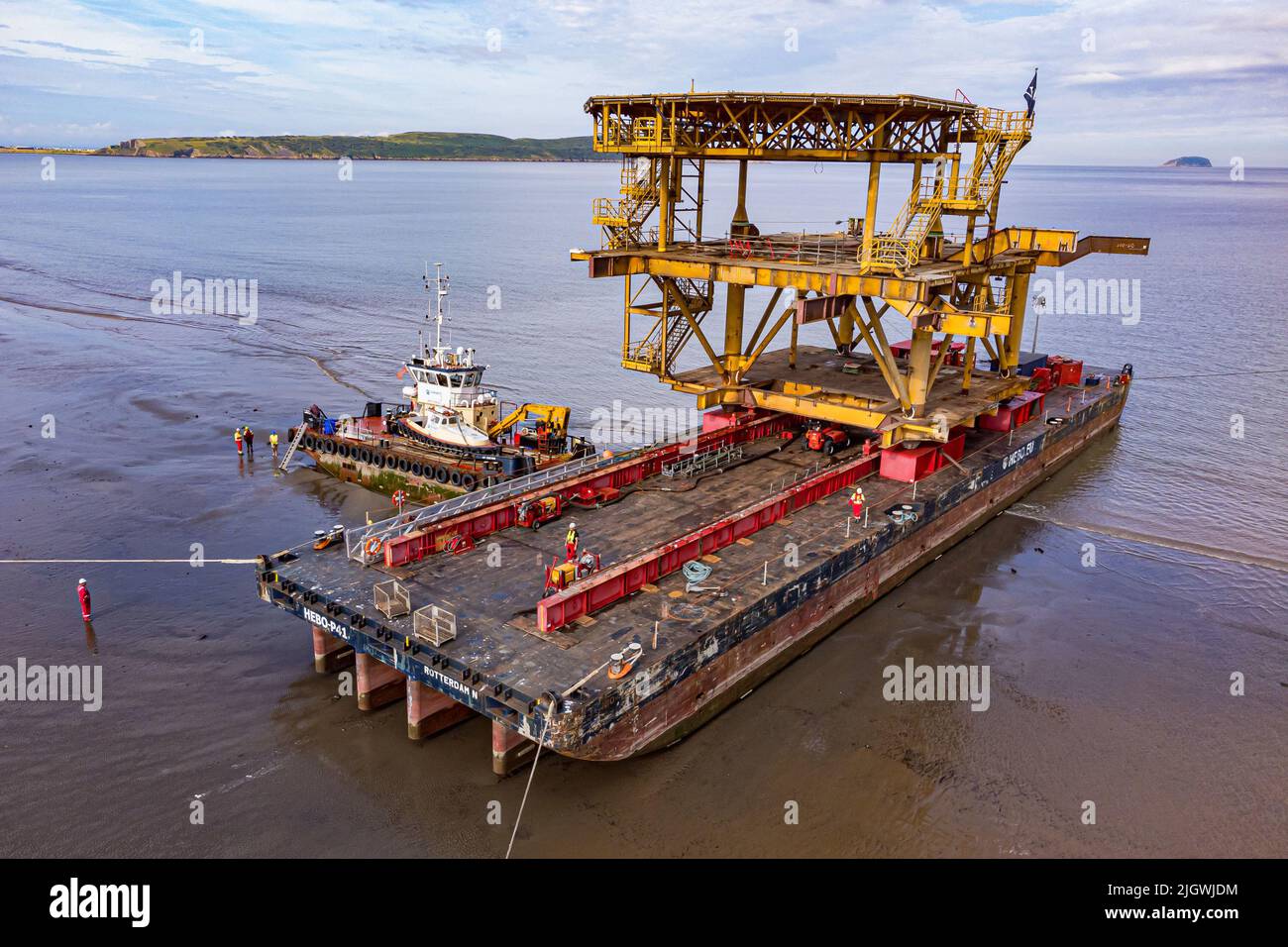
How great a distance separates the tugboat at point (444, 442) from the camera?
30688mm

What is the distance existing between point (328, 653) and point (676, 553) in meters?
8.24

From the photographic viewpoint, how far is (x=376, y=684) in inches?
722

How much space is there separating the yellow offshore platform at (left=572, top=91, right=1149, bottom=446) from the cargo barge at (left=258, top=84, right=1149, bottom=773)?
10 centimetres

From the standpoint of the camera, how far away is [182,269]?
3376 inches

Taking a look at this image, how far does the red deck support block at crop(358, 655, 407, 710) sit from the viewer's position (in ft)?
59.2

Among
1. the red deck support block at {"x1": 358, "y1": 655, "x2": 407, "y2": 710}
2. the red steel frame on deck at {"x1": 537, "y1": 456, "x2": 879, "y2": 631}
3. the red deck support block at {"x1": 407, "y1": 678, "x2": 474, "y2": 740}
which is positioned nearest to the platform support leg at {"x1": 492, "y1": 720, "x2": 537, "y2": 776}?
the red deck support block at {"x1": 407, "y1": 678, "x2": 474, "y2": 740}

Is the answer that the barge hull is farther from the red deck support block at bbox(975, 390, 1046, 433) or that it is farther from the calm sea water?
the red deck support block at bbox(975, 390, 1046, 433)

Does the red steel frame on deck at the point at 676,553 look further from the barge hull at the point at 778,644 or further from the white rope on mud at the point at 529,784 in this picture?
the white rope on mud at the point at 529,784

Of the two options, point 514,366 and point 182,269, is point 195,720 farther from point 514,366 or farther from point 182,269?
point 182,269

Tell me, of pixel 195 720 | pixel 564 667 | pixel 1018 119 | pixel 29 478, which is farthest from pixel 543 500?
pixel 29 478

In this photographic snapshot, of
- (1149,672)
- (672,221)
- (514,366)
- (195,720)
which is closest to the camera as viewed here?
(195,720)

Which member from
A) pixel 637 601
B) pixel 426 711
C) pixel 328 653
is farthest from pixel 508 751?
pixel 328 653

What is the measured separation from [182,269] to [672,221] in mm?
76006

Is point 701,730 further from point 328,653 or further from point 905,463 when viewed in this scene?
point 905,463
